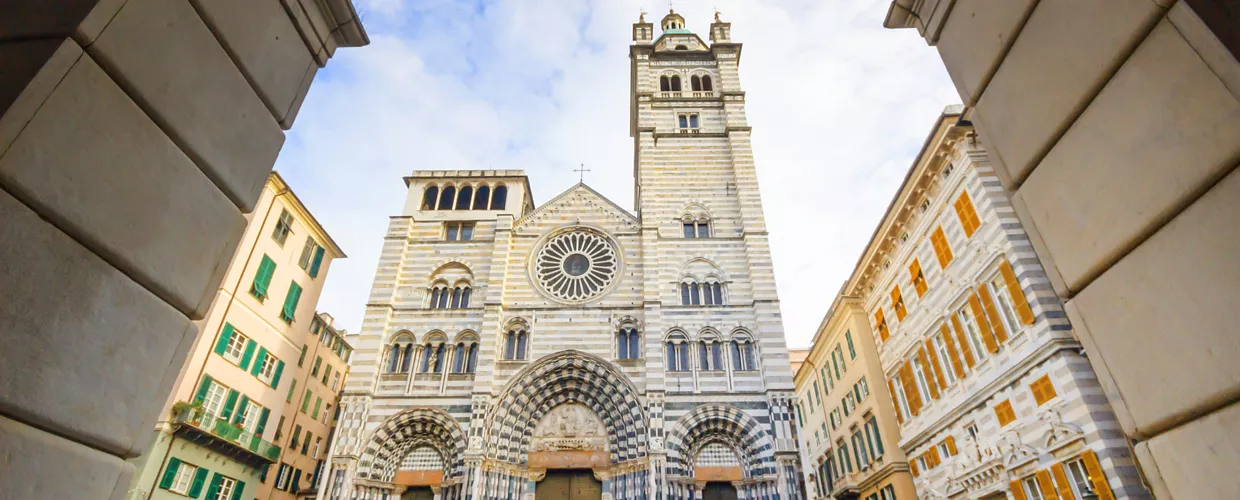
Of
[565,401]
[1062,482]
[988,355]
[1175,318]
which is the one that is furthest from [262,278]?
[1175,318]

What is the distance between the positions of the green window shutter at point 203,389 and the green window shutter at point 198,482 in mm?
2306

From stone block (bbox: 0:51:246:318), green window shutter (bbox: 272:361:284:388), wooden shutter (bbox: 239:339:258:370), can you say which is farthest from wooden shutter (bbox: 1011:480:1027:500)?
green window shutter (bbox: 272:361:284:388)

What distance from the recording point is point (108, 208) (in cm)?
259

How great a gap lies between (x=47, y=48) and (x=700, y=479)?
2211cm

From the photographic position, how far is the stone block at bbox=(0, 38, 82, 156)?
85.4 inches

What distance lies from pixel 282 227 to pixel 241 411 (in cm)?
682

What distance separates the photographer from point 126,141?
105 inches

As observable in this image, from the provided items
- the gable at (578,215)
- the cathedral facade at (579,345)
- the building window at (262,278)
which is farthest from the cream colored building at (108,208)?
the gable at (578,215)

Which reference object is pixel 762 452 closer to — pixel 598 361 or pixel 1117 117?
pixel 598 361

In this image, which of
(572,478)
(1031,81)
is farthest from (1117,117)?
(572,478)

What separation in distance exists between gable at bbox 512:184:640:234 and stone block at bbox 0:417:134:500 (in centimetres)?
2522

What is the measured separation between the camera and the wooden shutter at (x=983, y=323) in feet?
49.3

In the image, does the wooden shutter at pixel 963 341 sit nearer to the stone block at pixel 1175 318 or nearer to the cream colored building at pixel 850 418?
the cream colored building at pixel 850 418

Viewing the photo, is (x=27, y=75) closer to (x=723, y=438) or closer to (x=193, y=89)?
(x=193, y=89)
